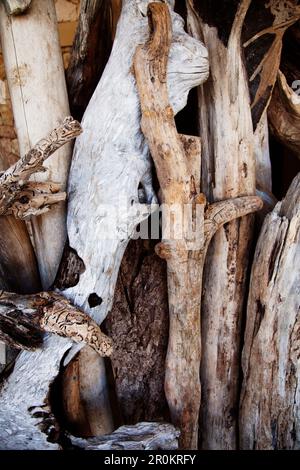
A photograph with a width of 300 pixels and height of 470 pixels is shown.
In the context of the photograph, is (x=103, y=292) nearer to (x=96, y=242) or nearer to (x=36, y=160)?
(x=96, y=242)

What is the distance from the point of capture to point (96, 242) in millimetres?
1076

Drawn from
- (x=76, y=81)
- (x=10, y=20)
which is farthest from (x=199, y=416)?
(x=10, y=20)

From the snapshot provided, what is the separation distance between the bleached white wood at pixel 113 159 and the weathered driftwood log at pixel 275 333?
312mm

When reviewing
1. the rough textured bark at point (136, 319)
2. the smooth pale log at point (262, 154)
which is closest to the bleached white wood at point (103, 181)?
the rough textured bark at point (136, 319)

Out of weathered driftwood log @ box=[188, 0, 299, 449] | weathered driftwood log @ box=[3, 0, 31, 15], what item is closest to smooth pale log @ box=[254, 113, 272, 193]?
weathered driftwood log @ box=[188, 0, 299, 449]

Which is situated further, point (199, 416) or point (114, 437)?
point (199, 416)

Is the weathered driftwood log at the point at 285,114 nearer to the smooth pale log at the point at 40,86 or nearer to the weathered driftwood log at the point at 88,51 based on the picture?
the weathered driftwood log at the point at 88,51

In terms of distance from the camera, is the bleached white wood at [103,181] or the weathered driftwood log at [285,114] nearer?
the bleached white wood at [103,181]

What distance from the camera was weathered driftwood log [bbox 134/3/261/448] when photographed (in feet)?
3.44

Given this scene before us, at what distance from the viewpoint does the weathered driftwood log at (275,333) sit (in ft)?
3.79

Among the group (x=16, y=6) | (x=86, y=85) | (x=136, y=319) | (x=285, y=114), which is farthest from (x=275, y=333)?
(x=16, y=6)

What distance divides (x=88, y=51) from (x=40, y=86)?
0.54ft

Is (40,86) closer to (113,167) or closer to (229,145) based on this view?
(113,167)

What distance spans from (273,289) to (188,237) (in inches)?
9.4
